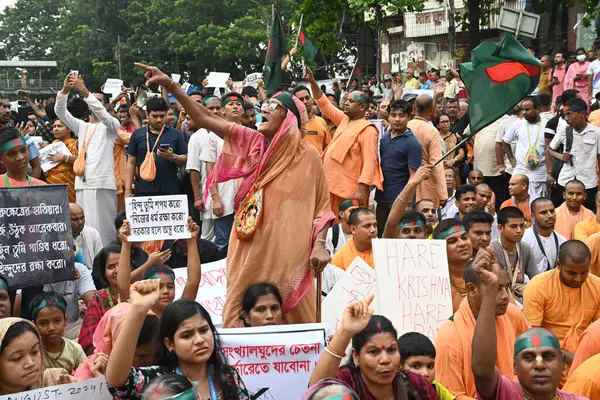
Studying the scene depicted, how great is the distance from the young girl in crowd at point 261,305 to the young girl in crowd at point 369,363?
96cm

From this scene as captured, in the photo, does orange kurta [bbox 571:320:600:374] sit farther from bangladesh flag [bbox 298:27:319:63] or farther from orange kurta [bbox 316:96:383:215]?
bangladesh flag [bbox 298:27:319:63]

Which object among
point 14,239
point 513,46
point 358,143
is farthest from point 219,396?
point 358,143

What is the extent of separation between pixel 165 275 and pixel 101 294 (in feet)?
2.58

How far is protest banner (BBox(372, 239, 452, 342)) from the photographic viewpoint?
5859mm

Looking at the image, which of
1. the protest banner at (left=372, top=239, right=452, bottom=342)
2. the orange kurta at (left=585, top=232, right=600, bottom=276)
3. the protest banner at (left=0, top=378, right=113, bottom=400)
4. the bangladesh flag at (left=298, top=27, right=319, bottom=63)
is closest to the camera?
the protest banner at (left=0, top=378, right=113, bottom=400)

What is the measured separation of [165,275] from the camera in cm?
574

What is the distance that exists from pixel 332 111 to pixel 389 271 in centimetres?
410

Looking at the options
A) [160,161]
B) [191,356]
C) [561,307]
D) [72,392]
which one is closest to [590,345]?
[561,307]

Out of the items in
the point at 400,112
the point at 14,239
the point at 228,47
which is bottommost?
the point at 14,239

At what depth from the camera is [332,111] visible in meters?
9.81

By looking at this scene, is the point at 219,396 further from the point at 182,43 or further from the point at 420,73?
the point at 182,43

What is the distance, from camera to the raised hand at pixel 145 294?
3914 millimetres

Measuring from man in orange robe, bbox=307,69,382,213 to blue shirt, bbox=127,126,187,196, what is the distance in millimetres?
1460

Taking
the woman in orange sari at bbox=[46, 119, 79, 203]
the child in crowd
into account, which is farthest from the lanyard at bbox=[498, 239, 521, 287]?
the woman in orange sari at bbox=[46, 119, 79, 203]
